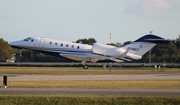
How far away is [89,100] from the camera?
76.0 ft

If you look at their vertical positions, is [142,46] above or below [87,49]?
above

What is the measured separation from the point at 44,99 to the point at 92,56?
42189mm

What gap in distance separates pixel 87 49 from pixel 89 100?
4194 cm

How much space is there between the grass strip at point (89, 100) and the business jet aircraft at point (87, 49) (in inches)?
1551

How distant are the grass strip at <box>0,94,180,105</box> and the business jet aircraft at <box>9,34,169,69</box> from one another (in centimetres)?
3940

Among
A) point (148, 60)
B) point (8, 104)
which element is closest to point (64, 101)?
point (8, 104)

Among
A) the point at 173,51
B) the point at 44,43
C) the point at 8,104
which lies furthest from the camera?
the point at 173,51

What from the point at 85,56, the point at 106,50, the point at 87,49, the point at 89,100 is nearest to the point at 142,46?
the point at 106,50

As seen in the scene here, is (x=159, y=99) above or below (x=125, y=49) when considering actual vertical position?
below

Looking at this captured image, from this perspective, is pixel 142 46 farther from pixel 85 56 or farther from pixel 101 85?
pixel 101 85

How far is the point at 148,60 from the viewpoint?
91.2m

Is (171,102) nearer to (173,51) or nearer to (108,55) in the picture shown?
(108,55)

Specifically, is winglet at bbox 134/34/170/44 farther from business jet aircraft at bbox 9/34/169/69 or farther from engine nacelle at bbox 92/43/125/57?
engine nacelle at bbox 92/43/125/57

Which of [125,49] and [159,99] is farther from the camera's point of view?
[125,49]
